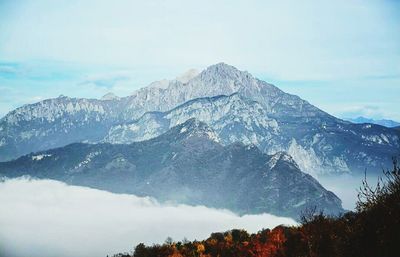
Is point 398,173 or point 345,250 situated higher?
point 398,173

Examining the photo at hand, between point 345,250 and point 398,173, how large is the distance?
7660 mm

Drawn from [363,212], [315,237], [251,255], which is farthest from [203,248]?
[363,212]

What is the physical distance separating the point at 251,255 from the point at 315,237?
64.4m

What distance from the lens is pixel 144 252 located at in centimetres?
16950

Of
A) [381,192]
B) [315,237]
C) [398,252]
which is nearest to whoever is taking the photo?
[398,252]

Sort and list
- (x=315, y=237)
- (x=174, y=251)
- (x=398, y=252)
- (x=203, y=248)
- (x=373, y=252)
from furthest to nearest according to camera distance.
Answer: (x=203, y=248), (x=174, y=251), (x=315, y=237), (x=373, y=252), (x=398, y=252)

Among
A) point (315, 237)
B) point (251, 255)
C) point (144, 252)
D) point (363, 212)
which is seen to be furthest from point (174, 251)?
point (363, 212)

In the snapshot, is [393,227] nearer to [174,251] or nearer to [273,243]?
[273,243]

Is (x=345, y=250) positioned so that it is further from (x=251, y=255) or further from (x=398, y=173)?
(x=251, y=255)

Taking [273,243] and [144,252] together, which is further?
[144,252]

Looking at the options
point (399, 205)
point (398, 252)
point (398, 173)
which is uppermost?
point (398, 173)

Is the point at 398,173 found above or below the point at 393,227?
above

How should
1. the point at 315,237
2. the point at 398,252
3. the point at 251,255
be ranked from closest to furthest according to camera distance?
the point at 398,252 < the point at 315,237 < the point at 251,255

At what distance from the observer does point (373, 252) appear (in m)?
36.9
